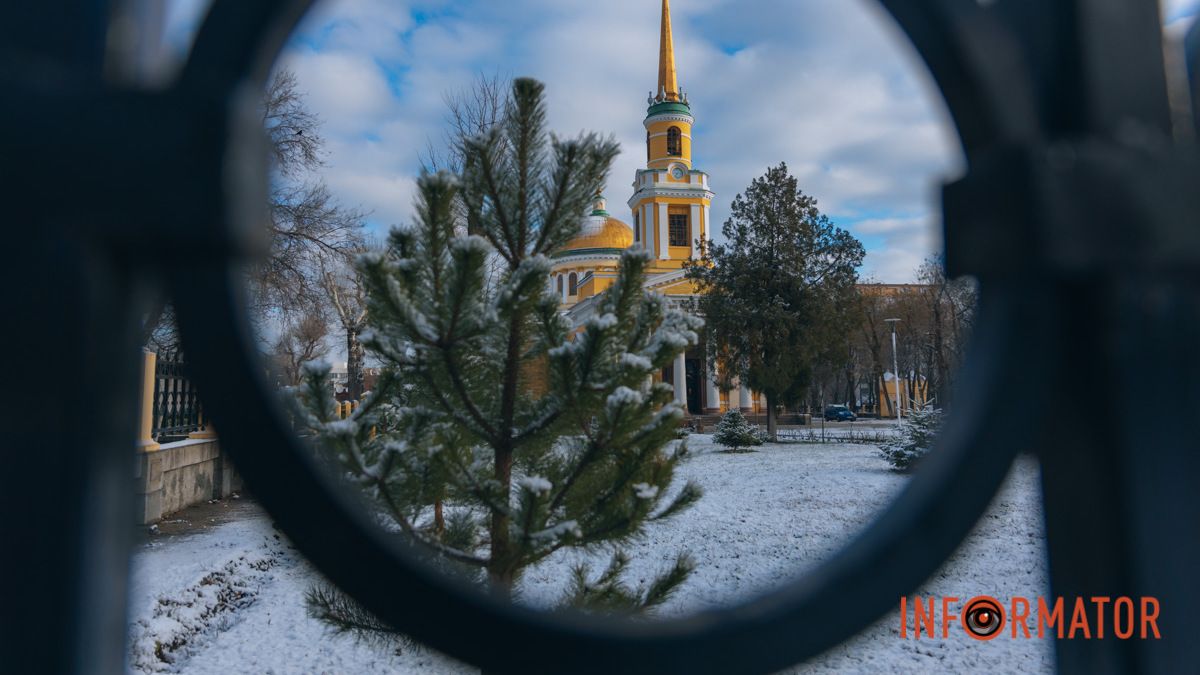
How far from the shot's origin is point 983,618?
4.42 meters

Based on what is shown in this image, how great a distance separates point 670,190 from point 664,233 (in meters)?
1.66

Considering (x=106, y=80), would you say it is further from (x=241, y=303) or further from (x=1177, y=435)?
(x=1177, y=435)

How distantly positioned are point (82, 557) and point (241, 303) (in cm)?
15

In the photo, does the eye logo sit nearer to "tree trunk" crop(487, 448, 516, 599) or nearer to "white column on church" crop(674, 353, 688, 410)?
"tree trunk" crop(487, 448, 516, 599)

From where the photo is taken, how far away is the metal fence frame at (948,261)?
14.6 inches

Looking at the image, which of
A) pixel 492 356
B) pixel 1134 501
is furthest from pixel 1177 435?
pixel 492 356

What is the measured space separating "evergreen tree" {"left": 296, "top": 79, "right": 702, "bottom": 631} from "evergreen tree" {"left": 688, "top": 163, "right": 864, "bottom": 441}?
15.9 m

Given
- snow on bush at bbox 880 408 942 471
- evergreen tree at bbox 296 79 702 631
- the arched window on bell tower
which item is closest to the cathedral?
the arched window on bell tower

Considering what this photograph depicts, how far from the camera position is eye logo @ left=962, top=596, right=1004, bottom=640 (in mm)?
4285

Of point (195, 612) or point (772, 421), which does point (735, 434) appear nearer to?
point (772, 421)

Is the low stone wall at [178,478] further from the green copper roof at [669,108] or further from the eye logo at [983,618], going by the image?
the green copper roof at [669,108]

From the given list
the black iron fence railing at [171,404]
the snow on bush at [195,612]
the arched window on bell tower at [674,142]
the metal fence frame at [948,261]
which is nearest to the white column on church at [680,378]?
the arched window on bell tower at [674,142]

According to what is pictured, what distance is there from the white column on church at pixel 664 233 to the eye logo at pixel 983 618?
2460 cm

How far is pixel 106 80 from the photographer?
39cm
